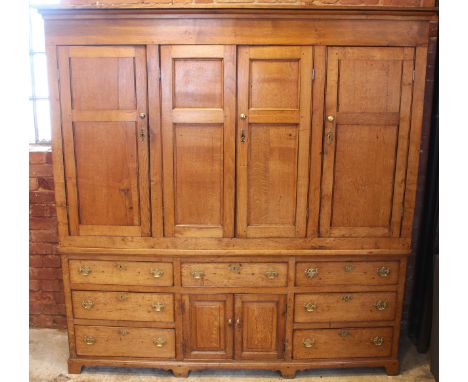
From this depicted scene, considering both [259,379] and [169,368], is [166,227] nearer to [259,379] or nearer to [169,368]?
[169,368]

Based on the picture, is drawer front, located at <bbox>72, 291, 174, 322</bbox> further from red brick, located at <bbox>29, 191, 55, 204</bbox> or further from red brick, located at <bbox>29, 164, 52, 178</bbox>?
red brick, located at <bbox>29, 164, 52, 178</bbox>

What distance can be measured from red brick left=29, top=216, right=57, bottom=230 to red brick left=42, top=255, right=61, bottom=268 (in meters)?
0.21

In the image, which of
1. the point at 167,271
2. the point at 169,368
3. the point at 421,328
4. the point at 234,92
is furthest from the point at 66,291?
the point at 421,328

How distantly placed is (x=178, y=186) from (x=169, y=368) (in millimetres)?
1079

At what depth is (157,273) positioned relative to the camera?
2.22 m

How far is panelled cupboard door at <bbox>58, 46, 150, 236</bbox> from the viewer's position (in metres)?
2.01

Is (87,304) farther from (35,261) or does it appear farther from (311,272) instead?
(311,272)

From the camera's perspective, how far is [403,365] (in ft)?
8.01

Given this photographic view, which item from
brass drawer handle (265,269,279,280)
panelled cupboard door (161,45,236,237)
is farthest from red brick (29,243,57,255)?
brass drawer handle (265,269,279,280)

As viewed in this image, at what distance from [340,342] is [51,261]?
195cm

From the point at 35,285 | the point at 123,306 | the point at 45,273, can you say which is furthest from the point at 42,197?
the point at 123,306

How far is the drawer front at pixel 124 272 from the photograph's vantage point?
2217 millimetres

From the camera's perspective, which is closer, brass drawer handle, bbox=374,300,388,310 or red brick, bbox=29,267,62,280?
brass drawer handle, bbox=374,300,388,310

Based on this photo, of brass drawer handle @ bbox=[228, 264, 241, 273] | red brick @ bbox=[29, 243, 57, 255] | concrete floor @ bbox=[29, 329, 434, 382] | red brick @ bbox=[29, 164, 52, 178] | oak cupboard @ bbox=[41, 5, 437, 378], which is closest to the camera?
oak cupboard @ bbox=[41, 5, 437, 378]
